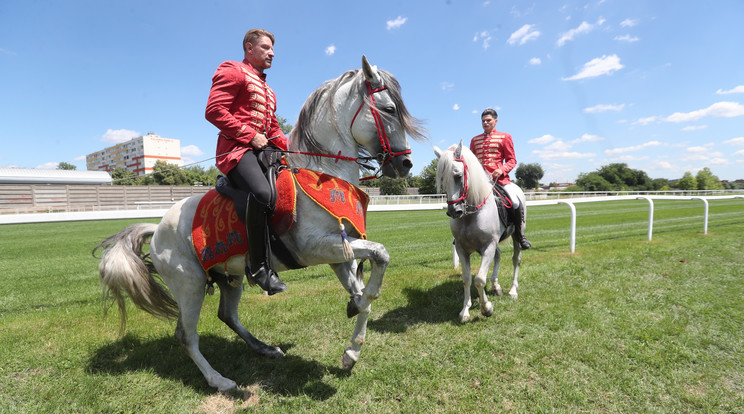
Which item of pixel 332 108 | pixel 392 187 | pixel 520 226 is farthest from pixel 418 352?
pixel 392 187

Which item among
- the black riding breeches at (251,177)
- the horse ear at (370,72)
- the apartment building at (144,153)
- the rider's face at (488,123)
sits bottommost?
the black riding breeches at (251,177)

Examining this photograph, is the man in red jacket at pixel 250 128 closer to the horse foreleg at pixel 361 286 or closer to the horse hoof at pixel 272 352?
the horse foreleg at pixel 361 286

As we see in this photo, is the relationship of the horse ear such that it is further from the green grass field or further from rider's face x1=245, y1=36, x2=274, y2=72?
the green grass field

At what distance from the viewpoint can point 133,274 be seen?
132 inches

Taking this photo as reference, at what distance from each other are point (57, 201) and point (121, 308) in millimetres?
40626

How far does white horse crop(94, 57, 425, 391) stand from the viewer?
2805 mm

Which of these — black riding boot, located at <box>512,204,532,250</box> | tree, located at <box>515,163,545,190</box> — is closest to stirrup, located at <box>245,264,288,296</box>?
black riding boot, located at <box>512,204,532,250</box>

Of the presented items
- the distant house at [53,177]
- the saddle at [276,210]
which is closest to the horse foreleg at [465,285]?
the saddle at [276,210]

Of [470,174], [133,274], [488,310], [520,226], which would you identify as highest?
[470,174]

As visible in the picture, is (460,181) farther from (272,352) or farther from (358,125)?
(272,352)

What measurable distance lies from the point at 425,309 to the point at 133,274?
11.7 feet

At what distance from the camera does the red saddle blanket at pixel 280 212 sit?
2.79 meters

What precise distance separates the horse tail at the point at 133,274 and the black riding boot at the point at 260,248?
1.29 meters

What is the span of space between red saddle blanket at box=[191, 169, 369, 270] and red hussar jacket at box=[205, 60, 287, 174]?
41 centimetres
